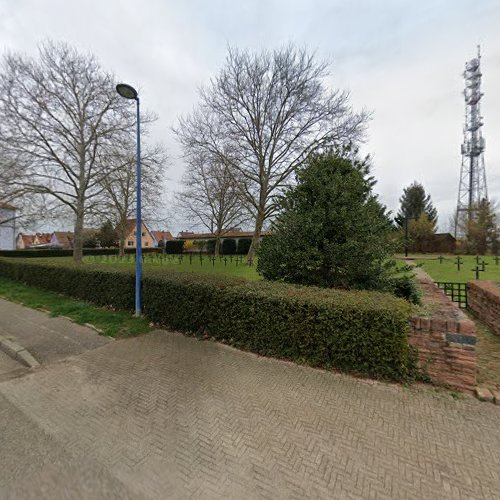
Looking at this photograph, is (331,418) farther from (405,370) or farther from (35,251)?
(35,251)

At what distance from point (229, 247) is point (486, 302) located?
34.3 m

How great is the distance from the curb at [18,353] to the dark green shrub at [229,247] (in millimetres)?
34023

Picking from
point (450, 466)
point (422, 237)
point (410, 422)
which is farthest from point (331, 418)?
point (422, 237)

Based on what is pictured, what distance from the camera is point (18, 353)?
13.5 feet

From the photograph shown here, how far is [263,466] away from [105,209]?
1592 centimetres

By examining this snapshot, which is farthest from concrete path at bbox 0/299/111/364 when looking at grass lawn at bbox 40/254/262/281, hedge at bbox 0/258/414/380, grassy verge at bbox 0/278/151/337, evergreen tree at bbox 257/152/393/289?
evergreen tree at bbox 257/152/393/289

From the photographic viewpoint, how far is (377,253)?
16.7 ft

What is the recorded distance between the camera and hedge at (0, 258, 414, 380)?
3195 mm

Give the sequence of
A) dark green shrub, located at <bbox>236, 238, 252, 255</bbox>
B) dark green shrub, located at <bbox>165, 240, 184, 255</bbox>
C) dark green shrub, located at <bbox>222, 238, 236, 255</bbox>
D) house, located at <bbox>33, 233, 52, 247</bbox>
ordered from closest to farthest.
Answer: dark green shrub, located at <bbox>236, 238, 252, 255</bbox> < dark green shrub, located at <bbox>222, 238, 236, 255</bbox> < dark green shrub, located at <bbox>165, 240, 184, 255</bbox> < house, located at <bbox>33, 233, 52, 247</bbox>

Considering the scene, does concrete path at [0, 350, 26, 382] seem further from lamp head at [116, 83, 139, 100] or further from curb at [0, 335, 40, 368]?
lamp head at [116, 83, 139, 100]

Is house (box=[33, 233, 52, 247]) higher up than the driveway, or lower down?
higher up

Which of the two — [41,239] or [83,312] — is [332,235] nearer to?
[83,312]

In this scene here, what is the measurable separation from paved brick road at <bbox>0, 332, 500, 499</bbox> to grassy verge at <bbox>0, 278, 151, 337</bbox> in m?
1.67

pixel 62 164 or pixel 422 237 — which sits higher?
pixel 62 164
